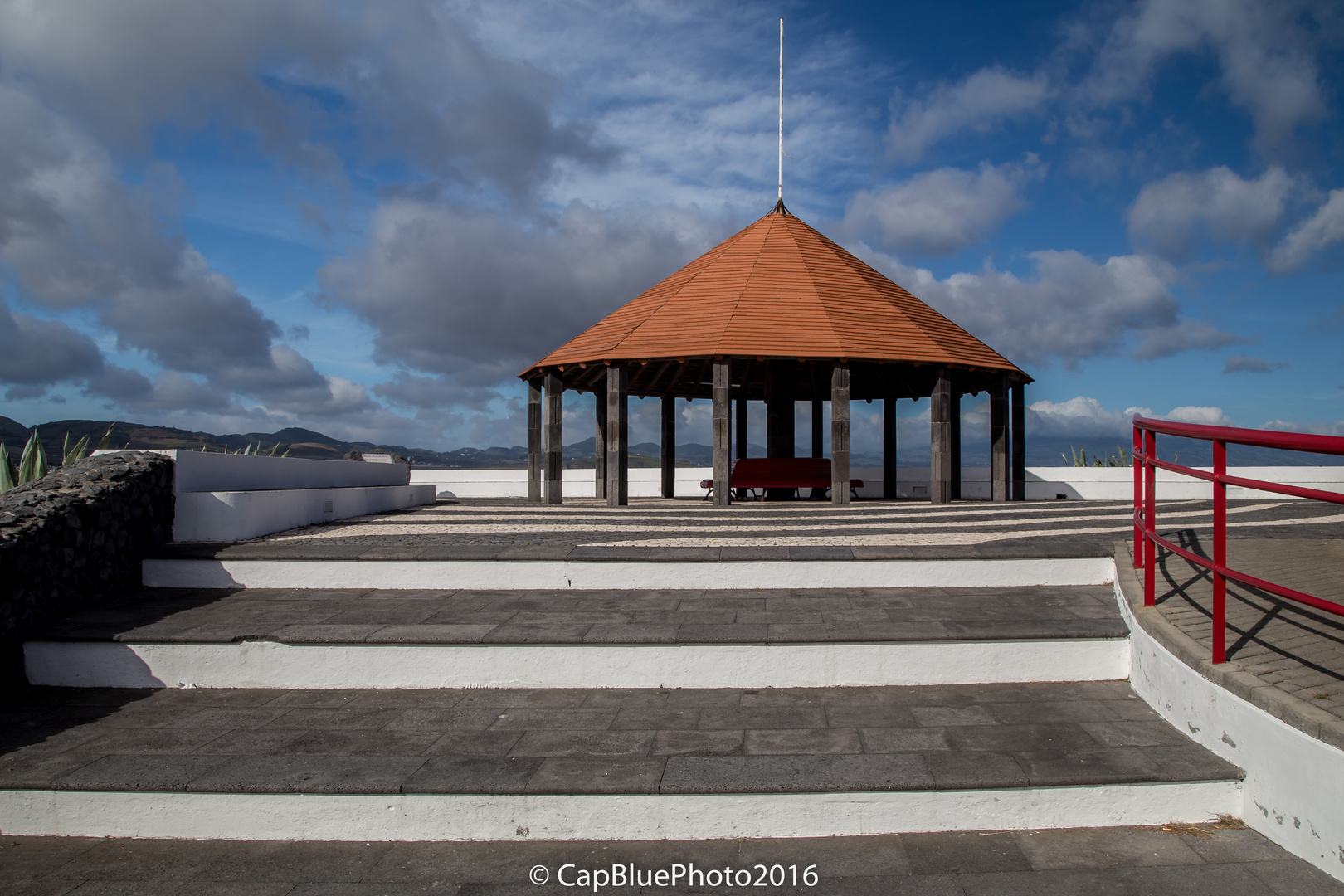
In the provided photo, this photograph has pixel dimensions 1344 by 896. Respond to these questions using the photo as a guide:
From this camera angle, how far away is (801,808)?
3480mm

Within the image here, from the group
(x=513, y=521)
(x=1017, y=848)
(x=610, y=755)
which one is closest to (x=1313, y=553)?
(x=1017, y=848)

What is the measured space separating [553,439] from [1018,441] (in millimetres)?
Answer: 10750

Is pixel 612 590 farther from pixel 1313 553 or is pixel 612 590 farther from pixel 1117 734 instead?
pixel 1313 553

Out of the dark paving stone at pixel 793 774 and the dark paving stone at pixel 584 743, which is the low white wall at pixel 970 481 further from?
the dark paving stone at pixel 793 774

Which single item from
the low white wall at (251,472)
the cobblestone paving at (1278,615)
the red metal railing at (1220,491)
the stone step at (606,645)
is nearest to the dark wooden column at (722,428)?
the low white wall at (251,472)

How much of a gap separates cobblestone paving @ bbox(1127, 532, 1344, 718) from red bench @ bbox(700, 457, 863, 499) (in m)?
11.4

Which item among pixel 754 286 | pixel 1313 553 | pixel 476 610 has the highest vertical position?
pixel 754 286

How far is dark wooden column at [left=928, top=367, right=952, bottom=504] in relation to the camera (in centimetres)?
1545

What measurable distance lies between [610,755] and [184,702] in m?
3.08

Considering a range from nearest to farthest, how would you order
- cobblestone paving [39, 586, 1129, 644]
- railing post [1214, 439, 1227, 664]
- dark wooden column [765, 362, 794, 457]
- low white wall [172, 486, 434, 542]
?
railing post [1214, 439, 1227, 664], cobblestone paving [39, 586, 1129, 644], low white wall [172, 486, 434, 542], dark wooden column [765, 362, 794, 457]

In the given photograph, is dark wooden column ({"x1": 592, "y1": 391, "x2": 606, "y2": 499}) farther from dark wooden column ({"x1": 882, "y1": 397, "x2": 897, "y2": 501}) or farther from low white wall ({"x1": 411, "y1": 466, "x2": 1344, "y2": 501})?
dark wooden column ({"x1": 882, "y1": 397, "x2": 897, "y2": 501})

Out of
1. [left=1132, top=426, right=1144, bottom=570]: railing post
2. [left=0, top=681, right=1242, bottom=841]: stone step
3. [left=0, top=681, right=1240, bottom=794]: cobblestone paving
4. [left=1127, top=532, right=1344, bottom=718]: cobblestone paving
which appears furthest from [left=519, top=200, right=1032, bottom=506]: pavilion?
[left=0, top=681, right=1242, bottom=841]: stone step

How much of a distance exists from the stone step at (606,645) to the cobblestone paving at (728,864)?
1524mm

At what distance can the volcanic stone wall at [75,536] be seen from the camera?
215 inches
